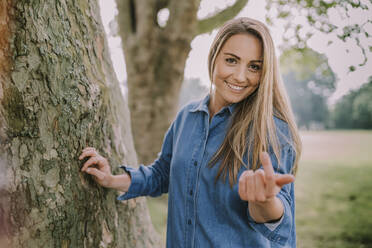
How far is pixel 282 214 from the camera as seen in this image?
143cm

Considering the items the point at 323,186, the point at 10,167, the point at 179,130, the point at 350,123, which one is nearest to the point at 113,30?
the point at 179,130

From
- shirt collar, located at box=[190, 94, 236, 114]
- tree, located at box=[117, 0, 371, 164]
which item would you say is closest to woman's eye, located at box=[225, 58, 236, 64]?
shirt collar, located at box=[190, 94, 236, 114]

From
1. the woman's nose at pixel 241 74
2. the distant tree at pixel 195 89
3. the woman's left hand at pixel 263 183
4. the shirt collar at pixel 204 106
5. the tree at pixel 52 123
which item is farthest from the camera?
the distant tree at pixel 195 89

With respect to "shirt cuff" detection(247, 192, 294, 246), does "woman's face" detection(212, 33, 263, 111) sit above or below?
above

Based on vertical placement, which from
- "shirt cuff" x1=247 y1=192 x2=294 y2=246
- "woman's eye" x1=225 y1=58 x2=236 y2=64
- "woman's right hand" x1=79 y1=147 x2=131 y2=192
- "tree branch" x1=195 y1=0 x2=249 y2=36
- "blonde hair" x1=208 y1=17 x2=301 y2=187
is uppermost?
"tree branch" x1=195 y1=0 x2=249 y2=36

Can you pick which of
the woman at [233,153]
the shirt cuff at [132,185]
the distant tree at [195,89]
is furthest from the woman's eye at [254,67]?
the shirt cuff at [132,185]

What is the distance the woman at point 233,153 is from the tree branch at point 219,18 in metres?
4.34

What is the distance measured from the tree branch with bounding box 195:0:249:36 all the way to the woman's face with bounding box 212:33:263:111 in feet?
14.4

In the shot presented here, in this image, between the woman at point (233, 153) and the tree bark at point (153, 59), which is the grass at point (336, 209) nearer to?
the tree bark at point (153, 59)

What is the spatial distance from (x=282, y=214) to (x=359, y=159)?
17624 mm

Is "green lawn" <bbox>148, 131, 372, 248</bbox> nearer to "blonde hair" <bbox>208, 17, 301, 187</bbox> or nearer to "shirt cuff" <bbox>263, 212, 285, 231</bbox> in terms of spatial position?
"blonde hair" <bbox>208, 17, 301, 187</bbox>

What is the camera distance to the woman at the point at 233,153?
1597 millimetres

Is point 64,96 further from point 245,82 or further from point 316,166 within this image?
point 316,166

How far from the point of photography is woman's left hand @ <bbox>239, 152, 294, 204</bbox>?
119 cm
